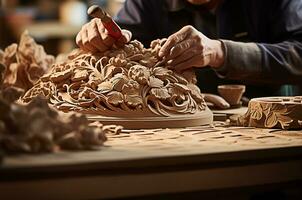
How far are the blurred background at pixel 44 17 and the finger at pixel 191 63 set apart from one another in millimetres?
3366

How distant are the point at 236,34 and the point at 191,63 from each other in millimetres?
1031

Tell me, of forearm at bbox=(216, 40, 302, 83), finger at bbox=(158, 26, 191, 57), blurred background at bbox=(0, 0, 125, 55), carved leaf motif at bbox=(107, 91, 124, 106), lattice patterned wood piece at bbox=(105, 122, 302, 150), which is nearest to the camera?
lattice patterned wood piece at bbox=(105, 122, 302, 150)

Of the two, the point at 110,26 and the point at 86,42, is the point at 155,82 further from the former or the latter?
the point at 86,42

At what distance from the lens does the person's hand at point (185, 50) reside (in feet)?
8.82

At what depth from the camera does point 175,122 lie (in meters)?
2.53

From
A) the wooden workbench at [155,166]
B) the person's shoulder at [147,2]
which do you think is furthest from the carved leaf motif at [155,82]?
the person's shoulder at [147,2]

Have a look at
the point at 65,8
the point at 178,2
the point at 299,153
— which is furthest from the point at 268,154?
the point at 65,8

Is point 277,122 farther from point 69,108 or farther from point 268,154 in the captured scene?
point 69,108

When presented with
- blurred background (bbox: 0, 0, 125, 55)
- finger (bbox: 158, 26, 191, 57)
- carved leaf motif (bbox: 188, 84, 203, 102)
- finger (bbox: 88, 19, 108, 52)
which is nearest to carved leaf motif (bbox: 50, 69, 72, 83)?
finger (bbox: 88, 19, 108, 52)

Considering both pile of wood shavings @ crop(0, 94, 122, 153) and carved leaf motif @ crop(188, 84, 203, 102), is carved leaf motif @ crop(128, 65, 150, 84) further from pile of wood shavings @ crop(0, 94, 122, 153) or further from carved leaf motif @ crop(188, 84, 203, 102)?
pile of wood shavings @ crop(0, 94, 122, 153)

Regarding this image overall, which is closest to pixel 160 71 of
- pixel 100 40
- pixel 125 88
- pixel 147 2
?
pixel 125 88

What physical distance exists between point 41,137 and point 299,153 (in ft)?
2.86

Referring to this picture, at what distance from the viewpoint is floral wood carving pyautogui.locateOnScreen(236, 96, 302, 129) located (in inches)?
99.9

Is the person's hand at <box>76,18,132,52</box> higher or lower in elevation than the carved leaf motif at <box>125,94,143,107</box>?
higher
